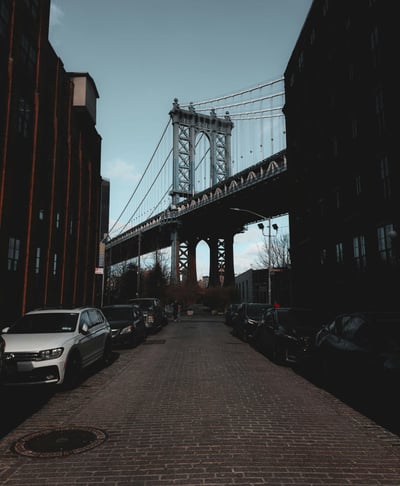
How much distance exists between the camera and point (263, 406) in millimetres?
6996

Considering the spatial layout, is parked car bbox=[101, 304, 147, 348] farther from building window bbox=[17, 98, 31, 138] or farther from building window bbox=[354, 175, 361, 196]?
building window bbox=[354, 175, 361, 196]

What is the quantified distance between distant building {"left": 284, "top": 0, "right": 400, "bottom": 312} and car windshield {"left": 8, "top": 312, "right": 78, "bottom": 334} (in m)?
11.8

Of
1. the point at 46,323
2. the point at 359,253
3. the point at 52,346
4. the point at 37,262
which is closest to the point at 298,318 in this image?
the point at 46,323

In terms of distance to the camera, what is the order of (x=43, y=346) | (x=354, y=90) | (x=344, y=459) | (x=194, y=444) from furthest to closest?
(x=354, y=90) < (x=43, y=346) < (x=194, y=444) < (x=344, y=459)

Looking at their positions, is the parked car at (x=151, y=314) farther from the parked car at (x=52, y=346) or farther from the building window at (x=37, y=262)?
the parked car at (x=52, y=346)

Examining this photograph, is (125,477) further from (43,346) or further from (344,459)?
(43,346)

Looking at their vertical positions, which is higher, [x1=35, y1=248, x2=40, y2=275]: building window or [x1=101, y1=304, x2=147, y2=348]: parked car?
[x1=35, y1=248, x2=40, y2=275]: building window

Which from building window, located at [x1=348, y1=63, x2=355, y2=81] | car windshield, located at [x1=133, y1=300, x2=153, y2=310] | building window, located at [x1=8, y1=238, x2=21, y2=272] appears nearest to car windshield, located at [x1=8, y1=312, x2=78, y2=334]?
car windshield, located at [x1=133, y1=300, x2=153, y2=310]

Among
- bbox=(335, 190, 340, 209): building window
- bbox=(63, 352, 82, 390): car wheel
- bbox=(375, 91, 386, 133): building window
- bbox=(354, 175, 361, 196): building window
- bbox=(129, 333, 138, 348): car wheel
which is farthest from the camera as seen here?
bbox=(335, 190, 340, 209): building window

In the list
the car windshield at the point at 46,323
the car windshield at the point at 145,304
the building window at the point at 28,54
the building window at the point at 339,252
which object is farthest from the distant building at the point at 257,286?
the car windshield at the point at 46,323

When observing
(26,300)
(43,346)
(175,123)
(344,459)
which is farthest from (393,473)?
(175,123)

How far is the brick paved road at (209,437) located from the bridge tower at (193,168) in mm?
60587

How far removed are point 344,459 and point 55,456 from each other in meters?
3.18

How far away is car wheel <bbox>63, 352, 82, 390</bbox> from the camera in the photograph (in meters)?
Result: 8.30
